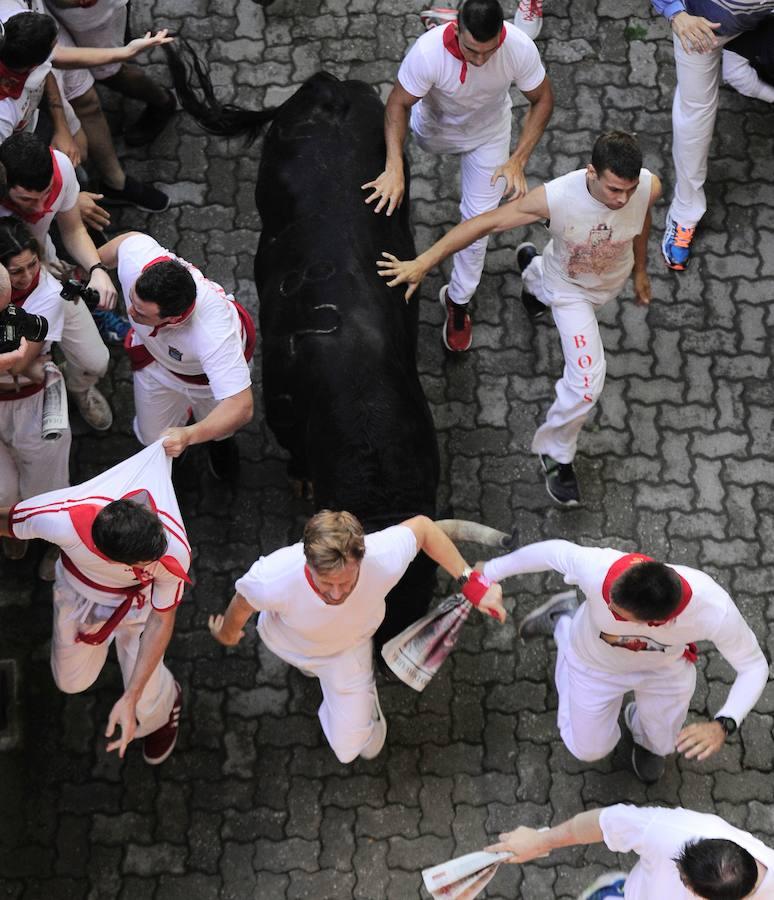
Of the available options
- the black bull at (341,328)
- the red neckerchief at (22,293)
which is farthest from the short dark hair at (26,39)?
the black bull at (341,328)

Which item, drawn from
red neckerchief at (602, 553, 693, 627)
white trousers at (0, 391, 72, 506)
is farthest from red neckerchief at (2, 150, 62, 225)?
red neckerchief at (602, 553, 693, 627)

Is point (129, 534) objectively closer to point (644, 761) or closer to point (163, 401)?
point (163, 401)

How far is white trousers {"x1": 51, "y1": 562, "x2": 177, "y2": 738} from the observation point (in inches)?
187

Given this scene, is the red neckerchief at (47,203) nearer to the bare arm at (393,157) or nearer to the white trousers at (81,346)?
the white trousers at (81,346)

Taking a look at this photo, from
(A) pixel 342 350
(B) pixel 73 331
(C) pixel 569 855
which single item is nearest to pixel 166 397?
(B) pixel 73 331

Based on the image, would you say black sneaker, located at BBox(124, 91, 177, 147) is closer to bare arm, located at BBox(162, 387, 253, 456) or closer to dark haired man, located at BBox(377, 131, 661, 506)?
dark haired man, located at BBox(377, 131, 661, 506)

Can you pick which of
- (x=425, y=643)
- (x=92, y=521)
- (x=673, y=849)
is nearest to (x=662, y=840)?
(x=673, y=849)

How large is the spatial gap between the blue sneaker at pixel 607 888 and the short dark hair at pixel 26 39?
426 cm

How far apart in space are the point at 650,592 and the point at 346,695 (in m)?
1.41

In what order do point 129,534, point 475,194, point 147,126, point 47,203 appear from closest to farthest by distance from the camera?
point 129,534
point 47,203
point 475,194
point 147,126

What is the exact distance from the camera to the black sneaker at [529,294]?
6.54m

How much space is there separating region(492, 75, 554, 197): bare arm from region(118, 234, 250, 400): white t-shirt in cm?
156

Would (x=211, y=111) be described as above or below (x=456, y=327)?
above

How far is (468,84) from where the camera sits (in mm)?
5648
